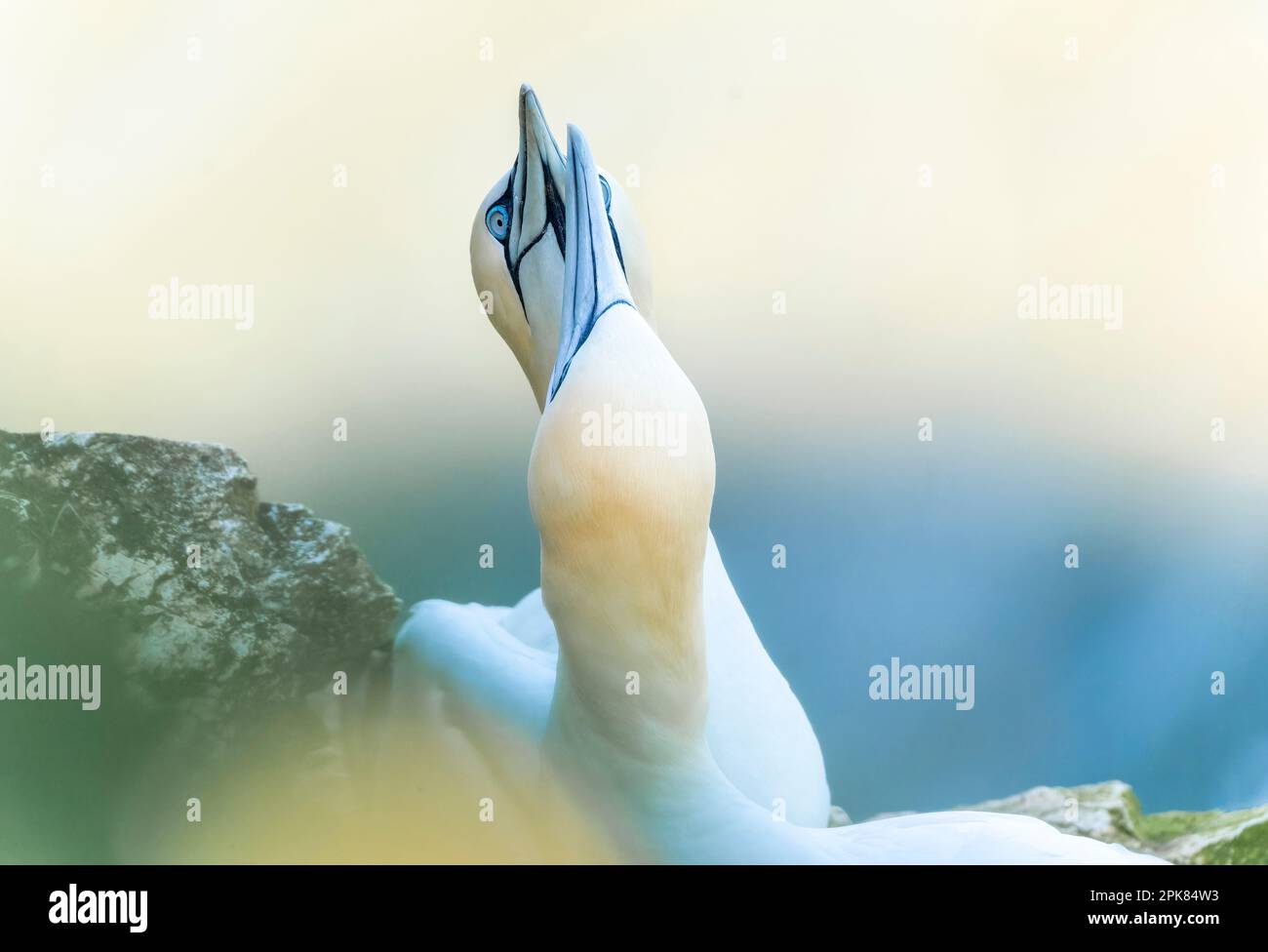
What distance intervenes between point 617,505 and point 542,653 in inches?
51.7

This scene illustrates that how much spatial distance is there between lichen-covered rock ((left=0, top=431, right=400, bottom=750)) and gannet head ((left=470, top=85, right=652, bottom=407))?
3.35 feet

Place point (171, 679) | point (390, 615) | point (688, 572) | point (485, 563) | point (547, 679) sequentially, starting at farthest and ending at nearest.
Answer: point (485, 563) → point (390, 615) → point (171, 679) → point (547, 679) → point (688, 572)

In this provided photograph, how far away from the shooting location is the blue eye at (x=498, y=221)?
286 cm

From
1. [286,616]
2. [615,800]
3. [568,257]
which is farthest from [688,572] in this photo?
[286,616]

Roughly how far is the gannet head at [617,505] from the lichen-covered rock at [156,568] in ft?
4.42

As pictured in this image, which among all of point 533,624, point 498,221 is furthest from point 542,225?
point 533,624

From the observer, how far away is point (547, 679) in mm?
3012

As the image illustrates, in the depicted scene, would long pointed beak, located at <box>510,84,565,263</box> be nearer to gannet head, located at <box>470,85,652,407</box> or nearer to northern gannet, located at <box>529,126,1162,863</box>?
gannet head, located at <box>470,85,652,407</box>

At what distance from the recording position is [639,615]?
227 centimetres

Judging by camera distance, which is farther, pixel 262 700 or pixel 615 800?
pixel 262 700

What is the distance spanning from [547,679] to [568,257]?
1.05m

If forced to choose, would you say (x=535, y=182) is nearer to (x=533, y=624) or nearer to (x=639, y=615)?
(x=639, y=615)

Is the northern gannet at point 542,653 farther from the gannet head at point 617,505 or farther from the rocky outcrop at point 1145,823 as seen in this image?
the rocky outcrop at point 1145,823
